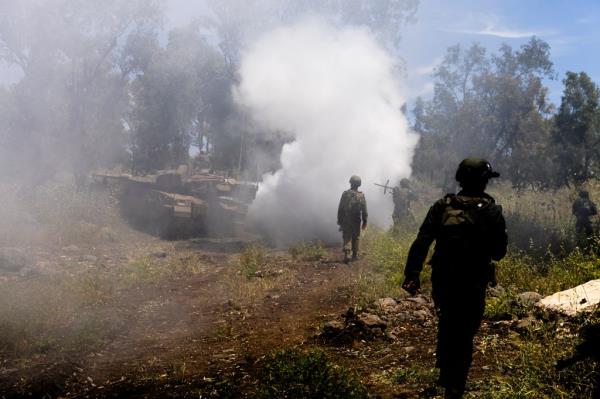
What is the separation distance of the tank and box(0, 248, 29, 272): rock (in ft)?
16.6

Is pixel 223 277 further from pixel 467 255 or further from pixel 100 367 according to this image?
pixel 467 255

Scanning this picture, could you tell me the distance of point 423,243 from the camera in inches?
132

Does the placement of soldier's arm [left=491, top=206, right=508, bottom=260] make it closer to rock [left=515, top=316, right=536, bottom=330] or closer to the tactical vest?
the tactical vest

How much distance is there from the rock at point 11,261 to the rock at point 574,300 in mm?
8192

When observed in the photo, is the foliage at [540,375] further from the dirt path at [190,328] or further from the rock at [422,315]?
the dirt path at [190,328]

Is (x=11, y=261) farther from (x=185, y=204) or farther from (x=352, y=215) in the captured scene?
Answer: (x=352, y=215)

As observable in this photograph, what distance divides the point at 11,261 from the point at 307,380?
22.7 feet

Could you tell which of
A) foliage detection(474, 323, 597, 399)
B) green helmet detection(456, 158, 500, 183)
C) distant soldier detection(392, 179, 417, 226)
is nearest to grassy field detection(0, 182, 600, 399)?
foliage detection(474, 323, 597, 399)

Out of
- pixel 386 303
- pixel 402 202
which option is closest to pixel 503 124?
pixel 402 202

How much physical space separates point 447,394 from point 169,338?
335 centimetres

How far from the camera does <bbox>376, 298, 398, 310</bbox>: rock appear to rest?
5.77 metres

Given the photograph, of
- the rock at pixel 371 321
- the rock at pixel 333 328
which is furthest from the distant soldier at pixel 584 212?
the rock at pixel 333 328

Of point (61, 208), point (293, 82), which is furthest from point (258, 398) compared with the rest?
point (293, 82)

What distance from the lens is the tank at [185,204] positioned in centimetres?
1346
